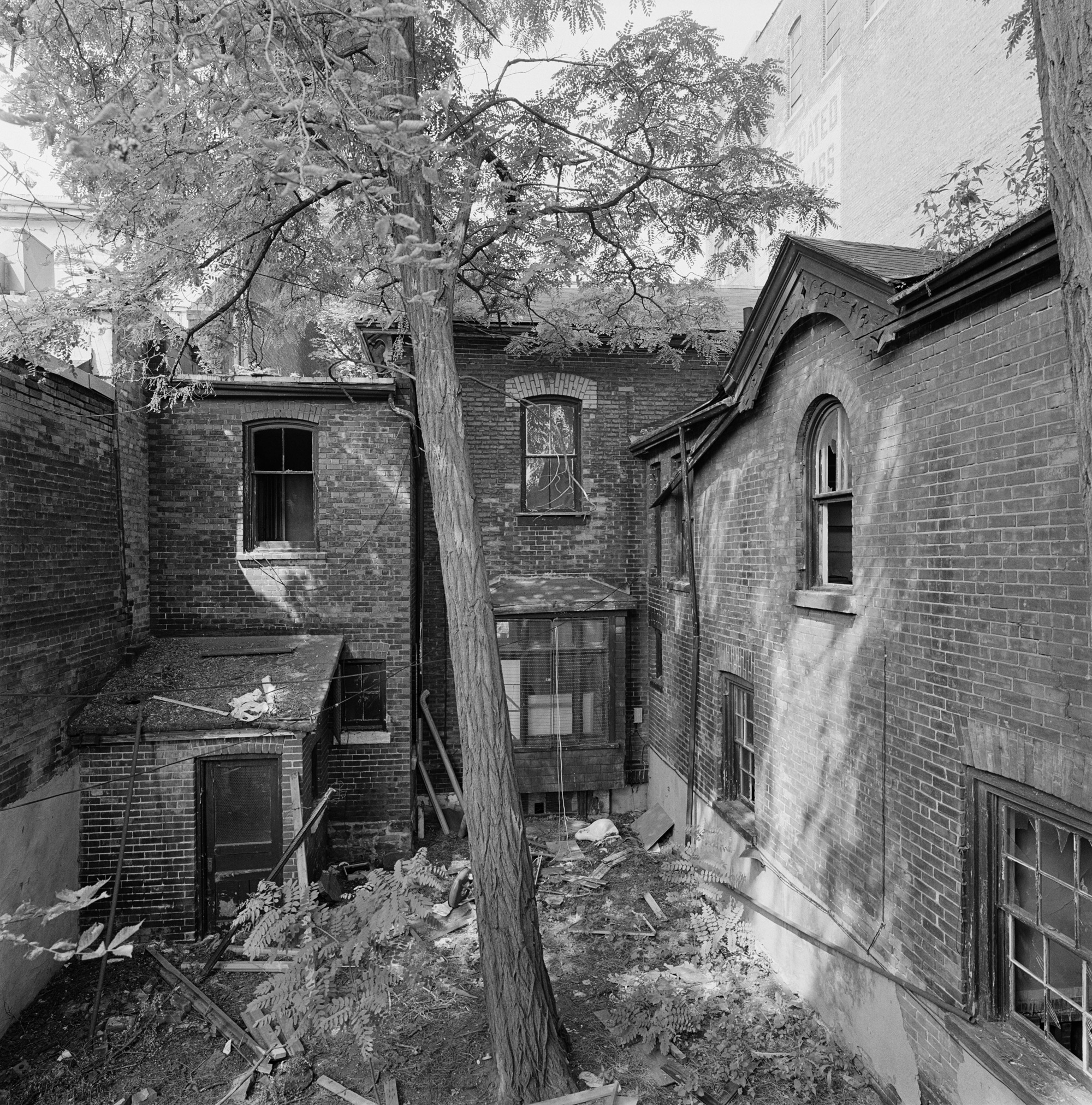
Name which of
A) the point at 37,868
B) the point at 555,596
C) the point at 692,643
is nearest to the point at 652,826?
the point at 692,643

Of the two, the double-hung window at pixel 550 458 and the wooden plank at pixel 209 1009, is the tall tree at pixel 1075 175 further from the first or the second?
the double-hung window at pixel 550 458

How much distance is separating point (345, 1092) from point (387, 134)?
6.80 metres

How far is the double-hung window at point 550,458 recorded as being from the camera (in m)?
12.3

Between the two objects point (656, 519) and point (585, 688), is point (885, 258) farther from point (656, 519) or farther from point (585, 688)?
point (585, 688)

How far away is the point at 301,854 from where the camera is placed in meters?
8.29

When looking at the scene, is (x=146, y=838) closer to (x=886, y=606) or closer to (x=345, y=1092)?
(x=345, y=1092)

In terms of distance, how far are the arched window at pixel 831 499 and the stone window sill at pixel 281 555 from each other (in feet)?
22.0

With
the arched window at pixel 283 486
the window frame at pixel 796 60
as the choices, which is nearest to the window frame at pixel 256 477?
the arched window at pixel 283 486

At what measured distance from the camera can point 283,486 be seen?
428 inches

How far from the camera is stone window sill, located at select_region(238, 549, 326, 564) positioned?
10375mm

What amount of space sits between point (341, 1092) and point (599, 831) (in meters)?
5.71

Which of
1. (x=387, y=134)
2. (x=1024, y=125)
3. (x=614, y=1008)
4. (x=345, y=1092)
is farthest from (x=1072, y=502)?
(x=1024, y=125)

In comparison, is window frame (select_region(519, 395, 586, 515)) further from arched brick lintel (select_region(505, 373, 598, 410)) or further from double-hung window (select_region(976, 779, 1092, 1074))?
double-hung window (select_region(976, 779, 1092, 1074))

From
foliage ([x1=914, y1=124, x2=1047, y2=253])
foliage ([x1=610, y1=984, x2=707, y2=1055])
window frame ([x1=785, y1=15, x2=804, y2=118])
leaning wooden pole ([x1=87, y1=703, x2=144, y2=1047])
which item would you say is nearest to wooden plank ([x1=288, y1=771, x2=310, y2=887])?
leaning wooden pole ([x1=87, y1=703, x2=144, y2=1047])
